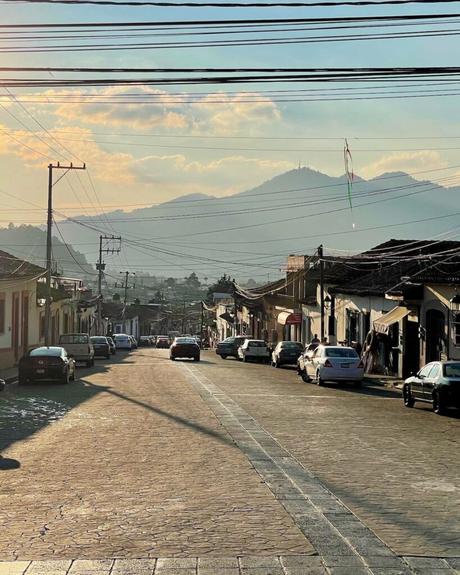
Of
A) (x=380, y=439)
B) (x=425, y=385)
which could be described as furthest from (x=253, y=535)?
(x=425, y=385)

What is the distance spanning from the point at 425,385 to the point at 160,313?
434ft

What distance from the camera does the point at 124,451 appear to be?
43.9 feet

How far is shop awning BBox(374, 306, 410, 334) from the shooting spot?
35.6 meters

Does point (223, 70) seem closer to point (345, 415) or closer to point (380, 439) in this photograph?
point (380, 439)

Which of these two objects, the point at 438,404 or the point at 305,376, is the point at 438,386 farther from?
the point at 305,376

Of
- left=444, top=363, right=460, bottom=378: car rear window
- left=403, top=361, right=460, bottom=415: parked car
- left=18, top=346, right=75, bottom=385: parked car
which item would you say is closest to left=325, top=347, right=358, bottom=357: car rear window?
left=403, top=361, right=460, bottom=415: parked car

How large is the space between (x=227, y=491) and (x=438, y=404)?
11623mm

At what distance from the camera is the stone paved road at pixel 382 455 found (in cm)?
856

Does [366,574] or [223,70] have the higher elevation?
[223,70]

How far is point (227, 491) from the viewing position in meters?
10.2

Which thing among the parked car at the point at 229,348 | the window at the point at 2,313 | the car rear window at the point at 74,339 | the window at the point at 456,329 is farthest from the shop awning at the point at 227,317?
the window at the point at 456,329

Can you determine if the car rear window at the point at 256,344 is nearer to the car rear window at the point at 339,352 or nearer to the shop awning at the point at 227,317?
the car rear window at the point at 339,352

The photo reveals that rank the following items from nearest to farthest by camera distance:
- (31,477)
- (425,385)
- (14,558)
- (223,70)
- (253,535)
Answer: (14,558)
(253,535)
(31,477)
(223,70)
(425,385)

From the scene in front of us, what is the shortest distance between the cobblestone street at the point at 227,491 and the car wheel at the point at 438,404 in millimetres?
359
